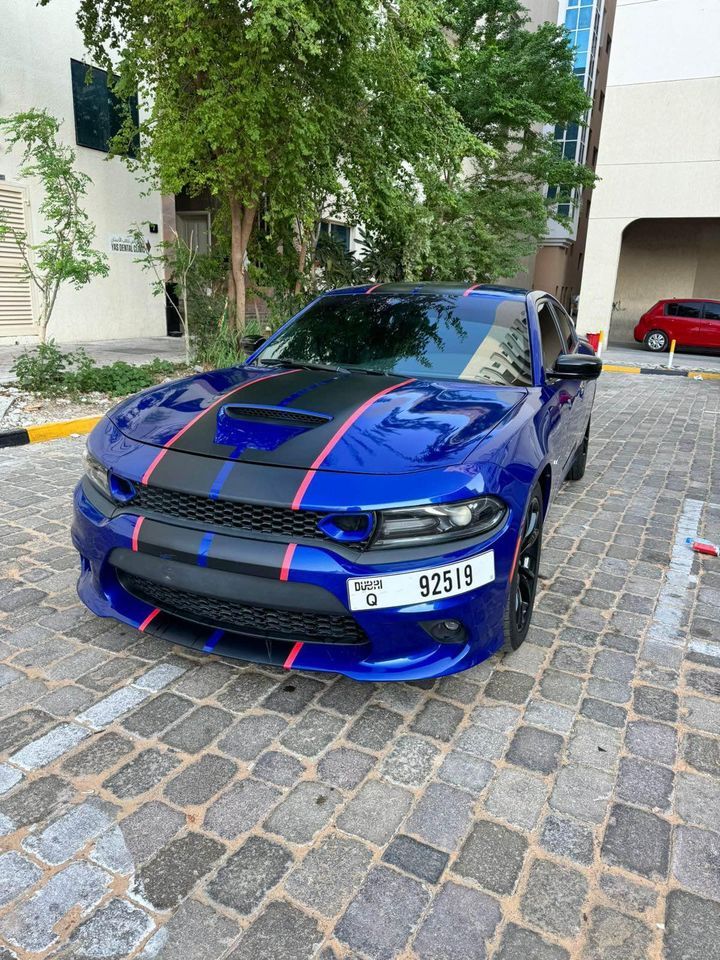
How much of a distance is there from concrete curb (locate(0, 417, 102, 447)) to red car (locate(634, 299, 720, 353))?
1818cm

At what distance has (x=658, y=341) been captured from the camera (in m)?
20.6

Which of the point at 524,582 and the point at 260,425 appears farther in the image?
the point at 524,582

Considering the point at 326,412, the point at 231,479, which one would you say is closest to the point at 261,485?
the point at 231,479

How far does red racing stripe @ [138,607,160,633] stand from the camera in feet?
8.56

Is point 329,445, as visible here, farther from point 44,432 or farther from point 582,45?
point 582,45

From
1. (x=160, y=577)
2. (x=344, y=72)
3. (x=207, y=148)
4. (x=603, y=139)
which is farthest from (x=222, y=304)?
(x=603, y=139)

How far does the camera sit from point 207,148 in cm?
842

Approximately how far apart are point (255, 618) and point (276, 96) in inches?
279

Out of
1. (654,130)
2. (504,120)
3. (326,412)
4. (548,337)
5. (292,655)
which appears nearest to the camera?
(292,655)

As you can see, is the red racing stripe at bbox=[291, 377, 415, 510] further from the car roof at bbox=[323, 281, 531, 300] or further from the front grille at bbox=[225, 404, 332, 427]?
the car roof at bbox=[323, 281, 531, 300]

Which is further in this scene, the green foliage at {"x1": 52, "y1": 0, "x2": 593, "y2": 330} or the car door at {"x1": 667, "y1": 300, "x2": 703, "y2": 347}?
the car door at {"x1": 667, "y1": 300, "x2": 703, "y2": 347}

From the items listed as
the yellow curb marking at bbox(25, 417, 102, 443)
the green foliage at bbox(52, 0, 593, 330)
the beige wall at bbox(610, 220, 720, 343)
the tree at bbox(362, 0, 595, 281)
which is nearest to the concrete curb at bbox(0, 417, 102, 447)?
the yellow curb marking at bbox(25, 417, 102, 443)

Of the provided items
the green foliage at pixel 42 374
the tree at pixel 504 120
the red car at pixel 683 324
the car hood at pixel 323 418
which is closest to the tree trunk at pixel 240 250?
the green foliage at pixel 42 374

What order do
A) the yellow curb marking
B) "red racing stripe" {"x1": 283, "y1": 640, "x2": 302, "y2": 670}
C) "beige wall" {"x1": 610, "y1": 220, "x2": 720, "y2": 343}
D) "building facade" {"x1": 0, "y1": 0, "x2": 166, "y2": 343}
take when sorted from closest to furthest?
1. "red racing stripe" {"x1": 283, "y1": 640, "x2": 302, "y2": 670}
2. the yellow curb marking
3. "building facade" {"x1": 0, "y1": 0, "x2": 166, "y2": 343}
4. "beige wall" {"x1": 610, "y1": 220, "x2": 720, "y2": 343}
